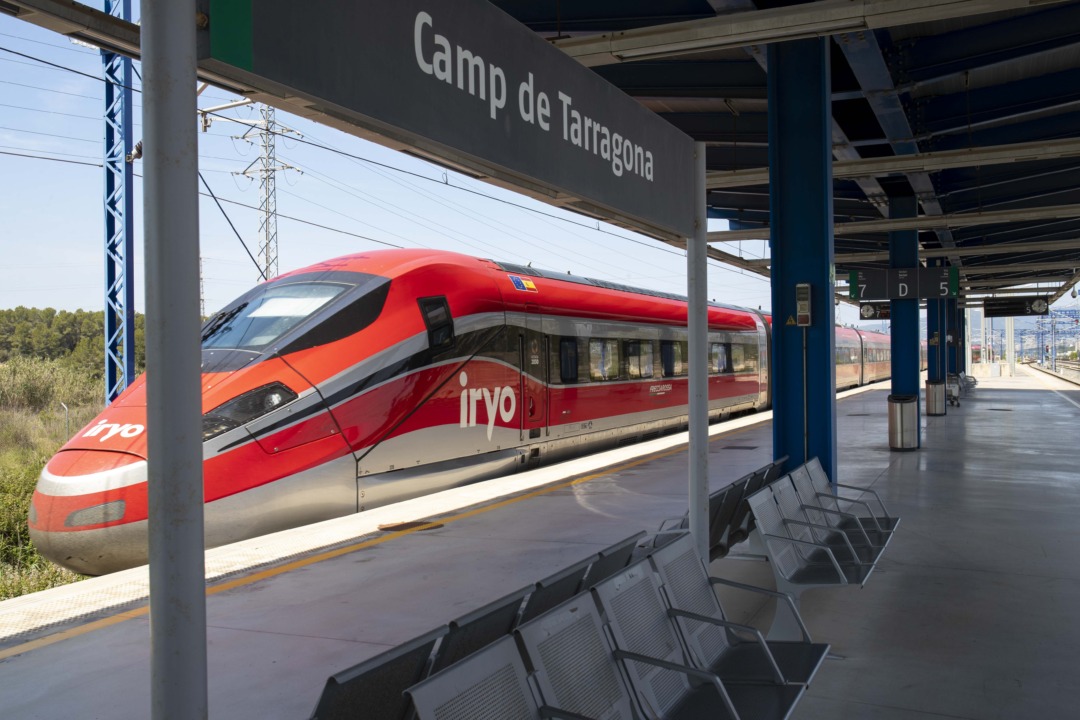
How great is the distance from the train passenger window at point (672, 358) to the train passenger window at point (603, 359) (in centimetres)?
196

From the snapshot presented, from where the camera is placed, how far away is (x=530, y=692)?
2678 millimetres

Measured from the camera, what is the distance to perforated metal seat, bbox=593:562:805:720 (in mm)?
3205

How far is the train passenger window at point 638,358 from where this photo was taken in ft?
48.8

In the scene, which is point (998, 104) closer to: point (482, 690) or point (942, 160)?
point (942, 160)

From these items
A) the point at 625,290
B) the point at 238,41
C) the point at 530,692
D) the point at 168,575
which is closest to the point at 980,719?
the point at 530,692

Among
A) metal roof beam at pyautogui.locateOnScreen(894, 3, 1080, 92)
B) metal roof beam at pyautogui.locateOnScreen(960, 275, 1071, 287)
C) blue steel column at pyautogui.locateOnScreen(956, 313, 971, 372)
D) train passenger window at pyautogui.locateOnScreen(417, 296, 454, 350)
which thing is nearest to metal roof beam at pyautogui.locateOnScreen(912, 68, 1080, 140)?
metal roof beam at pyautogui.locateOnScreen(894, 3, 1080, 92)

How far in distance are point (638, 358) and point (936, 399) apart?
1022cm

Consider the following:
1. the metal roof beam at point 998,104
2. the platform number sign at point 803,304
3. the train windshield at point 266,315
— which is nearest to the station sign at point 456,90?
the platform number sign at point 803,304

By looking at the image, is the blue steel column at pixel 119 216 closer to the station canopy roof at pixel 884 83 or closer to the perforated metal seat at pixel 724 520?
the station canopy roof at pixel 884 83

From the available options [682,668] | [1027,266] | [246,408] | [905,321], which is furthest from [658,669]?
[1027,266]

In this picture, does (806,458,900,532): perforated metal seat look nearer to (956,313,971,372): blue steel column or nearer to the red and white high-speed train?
the red and white high-speed train

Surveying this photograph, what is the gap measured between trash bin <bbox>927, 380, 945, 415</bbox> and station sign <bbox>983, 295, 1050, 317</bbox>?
14.0 metres

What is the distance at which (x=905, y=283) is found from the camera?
14805mm

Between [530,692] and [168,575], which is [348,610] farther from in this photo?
[168,575]
